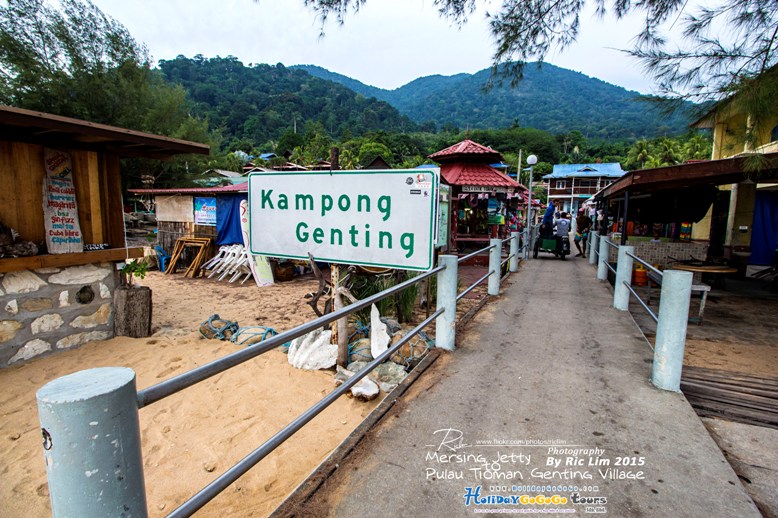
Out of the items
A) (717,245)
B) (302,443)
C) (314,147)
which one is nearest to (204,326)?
(302,443)

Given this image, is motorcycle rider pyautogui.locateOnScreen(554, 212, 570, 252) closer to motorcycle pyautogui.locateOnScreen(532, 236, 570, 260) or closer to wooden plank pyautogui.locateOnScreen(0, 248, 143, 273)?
motorcycle pyautogui.locateOnScreen(532, 236, 570, 260)

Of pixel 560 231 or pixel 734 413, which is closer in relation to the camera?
pixel 734 413

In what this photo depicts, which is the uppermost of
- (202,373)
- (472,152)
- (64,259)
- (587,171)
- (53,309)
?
(587,171)

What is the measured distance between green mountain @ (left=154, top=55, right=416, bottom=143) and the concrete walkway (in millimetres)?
83546

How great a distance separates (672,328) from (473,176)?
36.0ft

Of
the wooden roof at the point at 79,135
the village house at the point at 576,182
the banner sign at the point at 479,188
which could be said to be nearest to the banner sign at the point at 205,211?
the wooden roof at the point at 79,135

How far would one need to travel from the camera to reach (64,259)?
16.7 feet

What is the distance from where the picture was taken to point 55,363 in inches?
191

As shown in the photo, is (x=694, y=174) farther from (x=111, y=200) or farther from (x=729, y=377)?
(x=111, y=200)

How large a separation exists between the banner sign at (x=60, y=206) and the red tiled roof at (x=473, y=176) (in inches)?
404

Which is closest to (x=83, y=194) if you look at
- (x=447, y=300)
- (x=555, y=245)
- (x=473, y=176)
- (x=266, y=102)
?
(x=447, y=300)

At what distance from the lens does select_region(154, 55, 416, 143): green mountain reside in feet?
313

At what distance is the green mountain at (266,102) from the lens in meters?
95.5

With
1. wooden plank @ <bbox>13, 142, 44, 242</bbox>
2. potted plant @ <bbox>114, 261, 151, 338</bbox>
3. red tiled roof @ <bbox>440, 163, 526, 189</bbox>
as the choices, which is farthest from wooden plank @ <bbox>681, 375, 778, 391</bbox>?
red tiled roof @ <bbox>440, 163, 526, 189</bbox>
